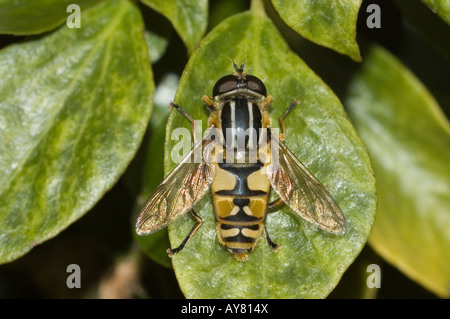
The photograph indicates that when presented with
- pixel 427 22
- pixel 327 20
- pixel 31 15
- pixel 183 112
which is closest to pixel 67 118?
pixel 31 15

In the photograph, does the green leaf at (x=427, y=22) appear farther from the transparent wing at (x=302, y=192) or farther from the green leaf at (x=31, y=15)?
the green leaf at (x=31, y=15)

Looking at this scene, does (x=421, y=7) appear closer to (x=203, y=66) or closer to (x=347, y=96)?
(x=347, y=96)

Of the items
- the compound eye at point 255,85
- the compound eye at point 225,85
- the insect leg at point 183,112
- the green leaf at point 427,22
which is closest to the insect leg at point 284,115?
the compound eye at point 255,85

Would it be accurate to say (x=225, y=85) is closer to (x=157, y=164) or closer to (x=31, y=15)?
(x=157, y=164)

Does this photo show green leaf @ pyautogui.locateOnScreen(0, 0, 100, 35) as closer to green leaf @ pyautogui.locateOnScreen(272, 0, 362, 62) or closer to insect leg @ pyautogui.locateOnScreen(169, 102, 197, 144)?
insect leg @ pyautogui.locateOnScreen(169, 102, 197, 144)

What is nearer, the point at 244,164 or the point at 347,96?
the point at 244,164
